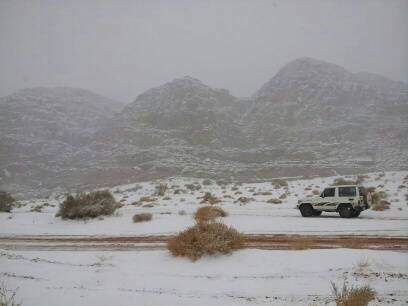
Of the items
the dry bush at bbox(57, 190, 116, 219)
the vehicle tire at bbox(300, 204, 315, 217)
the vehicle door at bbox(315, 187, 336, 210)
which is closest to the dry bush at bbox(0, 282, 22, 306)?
the dry bush at bbox(57, 190, 116, 219)

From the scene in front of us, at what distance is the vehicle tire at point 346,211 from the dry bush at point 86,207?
44.2ft

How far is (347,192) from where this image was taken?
16703 millimetres

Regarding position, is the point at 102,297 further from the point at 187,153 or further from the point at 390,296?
the point at 187,153

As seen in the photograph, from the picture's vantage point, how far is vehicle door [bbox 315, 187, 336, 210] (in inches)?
670

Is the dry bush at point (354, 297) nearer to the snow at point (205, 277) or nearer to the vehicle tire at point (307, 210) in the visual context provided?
the snow at point (205, 277)

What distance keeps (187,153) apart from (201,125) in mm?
17562

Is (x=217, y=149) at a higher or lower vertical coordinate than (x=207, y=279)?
higher

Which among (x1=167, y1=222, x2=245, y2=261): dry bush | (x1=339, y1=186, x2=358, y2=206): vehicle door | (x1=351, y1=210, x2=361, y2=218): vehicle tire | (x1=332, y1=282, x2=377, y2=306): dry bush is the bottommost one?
(x1=351, y1=210, x2=361, y2=218): vehicle tire

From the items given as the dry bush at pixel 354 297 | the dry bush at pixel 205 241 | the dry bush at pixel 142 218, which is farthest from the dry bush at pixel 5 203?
the dry bush at pixel 354 297

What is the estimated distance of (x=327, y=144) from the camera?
79.9 metres

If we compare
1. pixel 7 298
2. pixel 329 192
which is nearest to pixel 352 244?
pixel 329 192

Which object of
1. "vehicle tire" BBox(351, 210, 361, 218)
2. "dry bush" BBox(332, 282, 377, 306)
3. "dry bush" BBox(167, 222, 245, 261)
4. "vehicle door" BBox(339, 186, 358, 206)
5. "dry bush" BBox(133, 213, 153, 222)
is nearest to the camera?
"dry bush" BBox(332, 282, 377, 306)

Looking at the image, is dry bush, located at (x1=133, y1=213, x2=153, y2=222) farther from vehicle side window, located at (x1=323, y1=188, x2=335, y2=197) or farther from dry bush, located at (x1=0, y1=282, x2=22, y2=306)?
vehicle side window, located at (x1=323, y1=188, x2=335, y2=197)

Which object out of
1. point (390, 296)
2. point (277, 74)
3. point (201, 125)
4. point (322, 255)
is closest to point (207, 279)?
point (322, 255)
